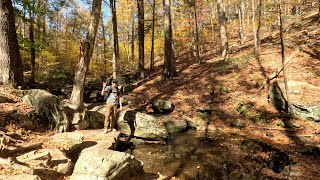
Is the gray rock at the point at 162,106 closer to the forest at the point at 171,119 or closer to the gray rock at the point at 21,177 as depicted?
the forest at the point at 171,119

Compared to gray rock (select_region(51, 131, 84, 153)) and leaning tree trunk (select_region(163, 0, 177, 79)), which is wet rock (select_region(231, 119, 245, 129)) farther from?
gray rock (select_region(51, 131, 84, 153))

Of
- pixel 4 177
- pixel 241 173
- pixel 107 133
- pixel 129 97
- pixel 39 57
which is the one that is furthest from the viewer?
pixel 39 57

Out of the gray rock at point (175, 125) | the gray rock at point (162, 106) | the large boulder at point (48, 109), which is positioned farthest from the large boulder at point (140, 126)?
the large boulder at point (48, 109)

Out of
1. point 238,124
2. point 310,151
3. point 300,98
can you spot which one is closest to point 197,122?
point 238,124

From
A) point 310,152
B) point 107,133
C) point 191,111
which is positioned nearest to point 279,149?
point 310,152

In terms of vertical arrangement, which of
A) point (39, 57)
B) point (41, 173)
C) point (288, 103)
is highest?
point (39, 57)

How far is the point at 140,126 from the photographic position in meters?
12.1

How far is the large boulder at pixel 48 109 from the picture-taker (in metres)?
9.05

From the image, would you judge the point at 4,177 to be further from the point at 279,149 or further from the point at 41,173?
the point at 279,149

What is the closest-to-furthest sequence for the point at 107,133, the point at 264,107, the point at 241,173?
the point at 241,173
the point at 107,133
the point at 264,107

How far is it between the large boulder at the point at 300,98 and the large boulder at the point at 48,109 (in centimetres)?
1071

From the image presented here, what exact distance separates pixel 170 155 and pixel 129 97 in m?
8.65

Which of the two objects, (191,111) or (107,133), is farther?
(191,111)

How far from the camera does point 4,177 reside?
4.93 metres
